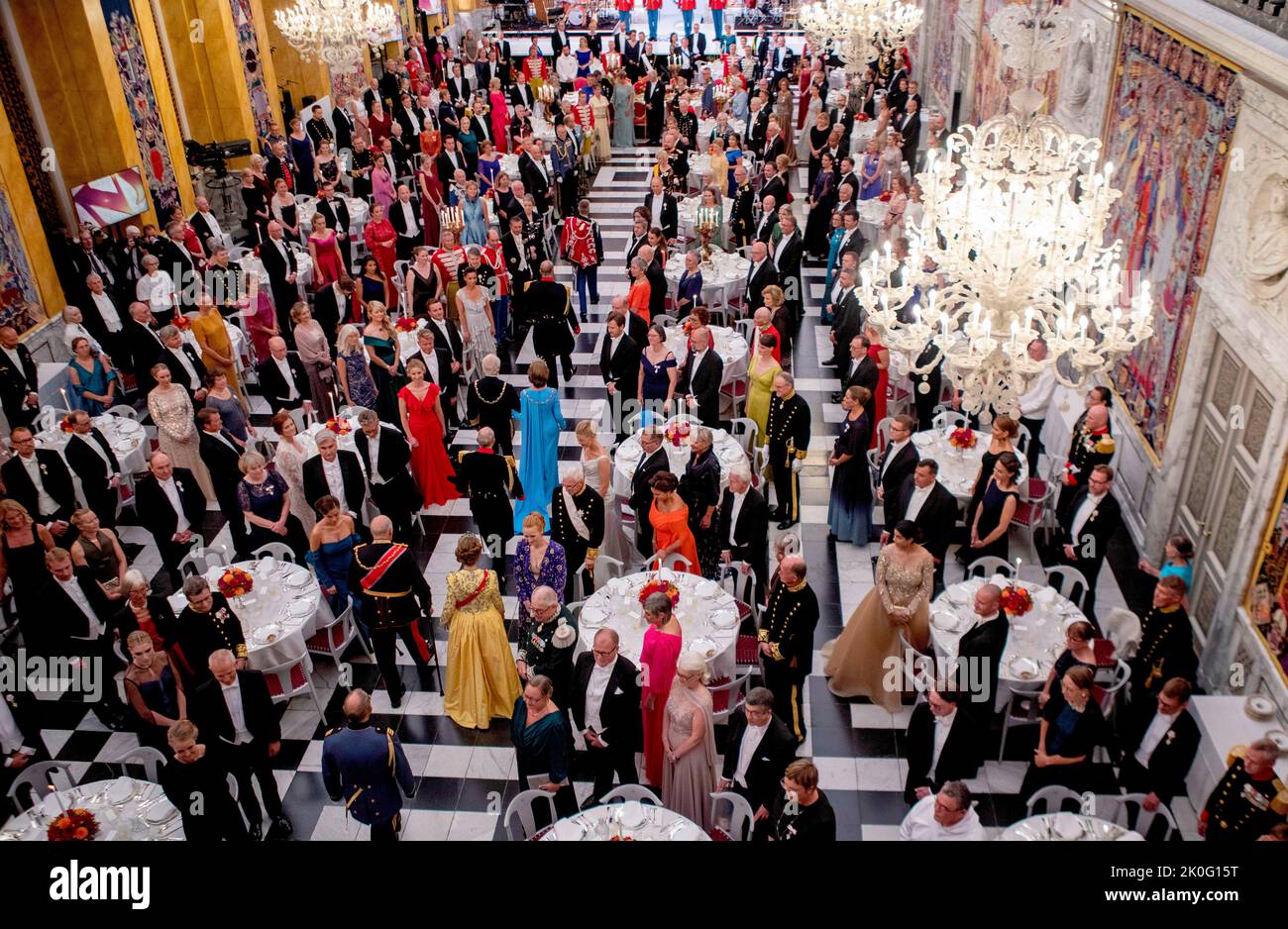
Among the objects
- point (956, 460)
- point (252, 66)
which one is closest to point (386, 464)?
point (956, 460)

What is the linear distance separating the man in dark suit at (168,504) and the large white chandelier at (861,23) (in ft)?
37.7

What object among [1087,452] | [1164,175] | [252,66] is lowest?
[1087,452]

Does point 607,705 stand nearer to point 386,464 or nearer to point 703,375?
point 386,464

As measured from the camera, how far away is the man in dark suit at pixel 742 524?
704 cm

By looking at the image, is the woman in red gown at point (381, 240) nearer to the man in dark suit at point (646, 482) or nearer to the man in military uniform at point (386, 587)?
the man in dark suit at point (646, 482)

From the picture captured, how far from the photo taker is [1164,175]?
7.80 metres

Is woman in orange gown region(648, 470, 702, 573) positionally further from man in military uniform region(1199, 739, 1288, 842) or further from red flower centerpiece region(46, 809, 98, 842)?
red flower centerpiece region(46, 809, 98, 842)

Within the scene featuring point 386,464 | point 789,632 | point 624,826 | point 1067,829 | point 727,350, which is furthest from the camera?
point 727,350

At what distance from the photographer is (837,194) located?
1312 cm

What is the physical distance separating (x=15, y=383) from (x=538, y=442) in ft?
16.0

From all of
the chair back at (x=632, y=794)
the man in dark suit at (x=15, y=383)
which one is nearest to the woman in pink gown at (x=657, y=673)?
the chair back at (x=632, y=794)

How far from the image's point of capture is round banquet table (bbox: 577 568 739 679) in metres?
6.40
